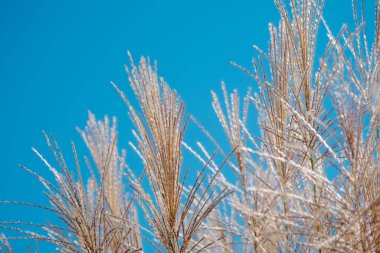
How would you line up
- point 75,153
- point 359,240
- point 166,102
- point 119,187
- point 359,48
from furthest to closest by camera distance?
point 119,187
point 75,153
point 166,102
point 359,48
point 359,240

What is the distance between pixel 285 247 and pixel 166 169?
626mm

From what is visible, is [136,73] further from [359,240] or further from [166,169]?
[359,240]

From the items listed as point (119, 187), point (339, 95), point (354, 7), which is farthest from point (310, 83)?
point (119, 187)

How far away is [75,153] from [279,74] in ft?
3.65

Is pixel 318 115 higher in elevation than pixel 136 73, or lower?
lower

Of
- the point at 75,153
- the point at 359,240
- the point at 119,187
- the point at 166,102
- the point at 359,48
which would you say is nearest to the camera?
the point at 359,240

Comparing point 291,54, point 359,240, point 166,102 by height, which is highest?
point 291,54

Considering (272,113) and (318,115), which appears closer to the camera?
(318,115)

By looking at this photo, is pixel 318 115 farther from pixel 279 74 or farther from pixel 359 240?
pixel 359 240

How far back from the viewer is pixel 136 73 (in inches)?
90.9

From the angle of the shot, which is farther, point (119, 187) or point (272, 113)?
point (119, 187)

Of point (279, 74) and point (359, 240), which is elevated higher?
point (279, 74)

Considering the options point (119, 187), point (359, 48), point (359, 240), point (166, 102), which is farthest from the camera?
point (119, 187)

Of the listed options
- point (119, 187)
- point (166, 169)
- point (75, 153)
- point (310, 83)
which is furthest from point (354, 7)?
point (119, 187)
